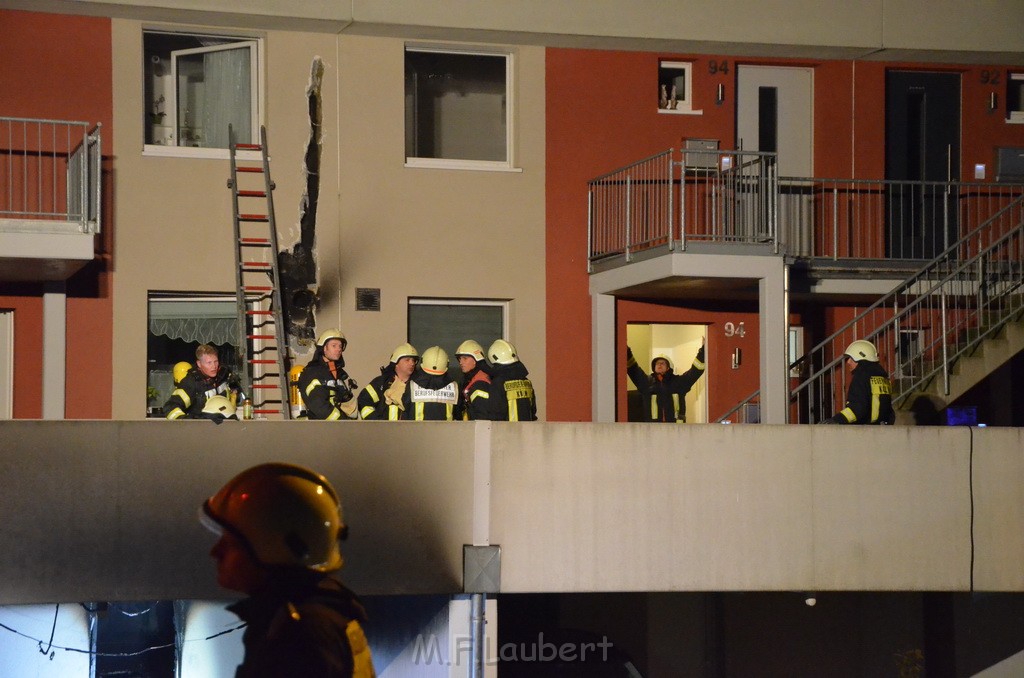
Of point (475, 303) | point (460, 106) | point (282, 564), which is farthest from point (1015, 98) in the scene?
point (282, 564)

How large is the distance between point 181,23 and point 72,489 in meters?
6.62

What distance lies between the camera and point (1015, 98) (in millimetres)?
16641

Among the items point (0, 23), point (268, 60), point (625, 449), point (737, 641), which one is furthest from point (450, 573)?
point (0, 23)

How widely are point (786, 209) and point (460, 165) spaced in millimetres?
3771

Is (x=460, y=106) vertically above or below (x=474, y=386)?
above

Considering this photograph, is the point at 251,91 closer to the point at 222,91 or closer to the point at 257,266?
the point at 222,91

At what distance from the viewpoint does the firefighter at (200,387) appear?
1145cm

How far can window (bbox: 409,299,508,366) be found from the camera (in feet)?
49.4

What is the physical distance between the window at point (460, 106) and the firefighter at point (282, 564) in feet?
42.0

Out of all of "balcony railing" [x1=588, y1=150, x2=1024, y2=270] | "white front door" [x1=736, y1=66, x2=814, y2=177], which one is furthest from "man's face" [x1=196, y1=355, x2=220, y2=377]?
"white front door" [x1=736, y1=66, x2=814, y2=177]

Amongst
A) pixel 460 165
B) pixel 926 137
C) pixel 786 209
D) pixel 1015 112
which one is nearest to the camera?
pixel 460 165

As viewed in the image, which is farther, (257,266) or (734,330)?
(734,330)

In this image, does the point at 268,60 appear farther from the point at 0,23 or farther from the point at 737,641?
the point at 737,641

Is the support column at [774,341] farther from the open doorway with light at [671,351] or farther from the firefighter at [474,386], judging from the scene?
the firefighter at [474,386]
